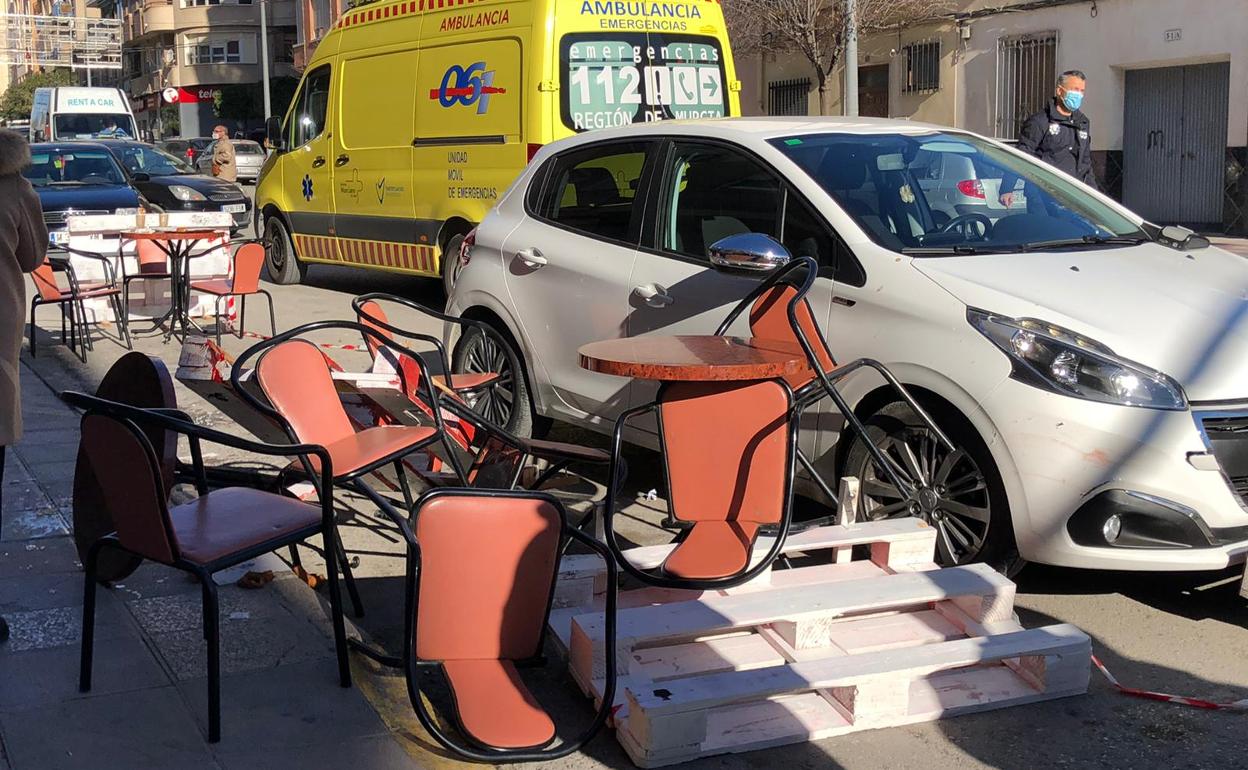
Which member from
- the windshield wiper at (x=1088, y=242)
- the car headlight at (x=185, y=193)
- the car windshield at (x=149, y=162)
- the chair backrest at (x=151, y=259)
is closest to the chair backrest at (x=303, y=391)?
the windshield wiper at (x=1088, y=242)

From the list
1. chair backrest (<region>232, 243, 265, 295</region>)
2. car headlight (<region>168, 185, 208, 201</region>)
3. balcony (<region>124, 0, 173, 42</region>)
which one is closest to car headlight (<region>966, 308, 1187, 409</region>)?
chair backrest (<region>232, 243, 265, 295</region>)

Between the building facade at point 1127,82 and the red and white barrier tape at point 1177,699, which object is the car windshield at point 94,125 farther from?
the red and white barrier tape at point 1177,699

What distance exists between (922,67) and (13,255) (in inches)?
849

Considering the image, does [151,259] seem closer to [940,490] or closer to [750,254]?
[750,254]

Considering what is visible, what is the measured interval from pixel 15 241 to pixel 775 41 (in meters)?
20.5

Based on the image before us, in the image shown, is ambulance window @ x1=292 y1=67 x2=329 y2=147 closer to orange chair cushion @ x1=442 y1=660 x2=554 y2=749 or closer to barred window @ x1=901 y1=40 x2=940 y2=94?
orange chair cushion @ x1=442 y1=660 x2=554 y2=749

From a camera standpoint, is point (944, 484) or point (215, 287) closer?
point (944, 484)

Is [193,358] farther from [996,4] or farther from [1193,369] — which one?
[996,4]

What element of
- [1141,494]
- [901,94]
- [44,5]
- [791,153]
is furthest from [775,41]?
[44,5]

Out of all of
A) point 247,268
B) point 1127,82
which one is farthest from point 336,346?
point 1127,82

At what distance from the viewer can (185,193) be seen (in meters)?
18.8

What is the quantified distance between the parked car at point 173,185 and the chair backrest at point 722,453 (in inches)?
573

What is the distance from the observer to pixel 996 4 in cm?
2203

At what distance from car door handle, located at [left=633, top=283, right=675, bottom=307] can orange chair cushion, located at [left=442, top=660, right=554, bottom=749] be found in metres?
2.19
